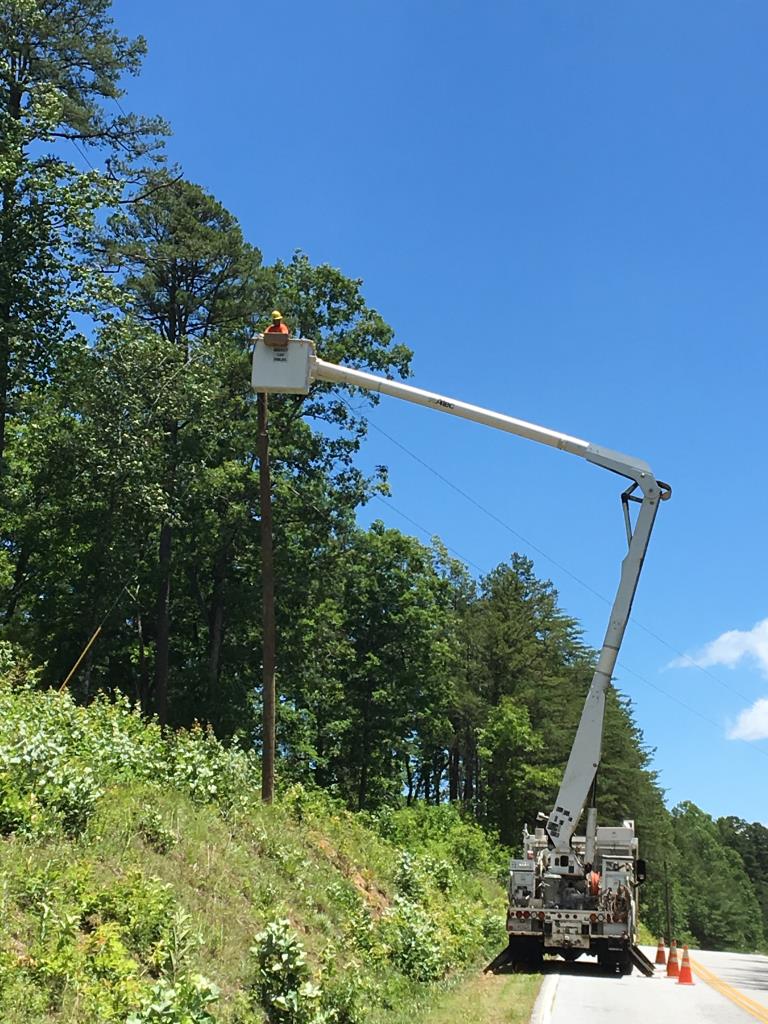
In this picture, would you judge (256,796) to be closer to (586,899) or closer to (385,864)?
(385,864)

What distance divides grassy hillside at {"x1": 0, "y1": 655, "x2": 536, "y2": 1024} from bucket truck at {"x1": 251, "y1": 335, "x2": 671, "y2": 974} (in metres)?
1.64

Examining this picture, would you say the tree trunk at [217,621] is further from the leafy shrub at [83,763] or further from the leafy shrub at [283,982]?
the leafy shrub at [283,982]

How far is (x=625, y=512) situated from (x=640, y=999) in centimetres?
734

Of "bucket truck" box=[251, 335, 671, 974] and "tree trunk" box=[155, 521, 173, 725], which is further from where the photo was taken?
"tree trunk" box=[155, 521, 173, 725]

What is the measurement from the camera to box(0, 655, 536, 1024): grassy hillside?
25.8 feet

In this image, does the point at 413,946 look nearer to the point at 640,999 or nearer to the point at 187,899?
the point at 640,999

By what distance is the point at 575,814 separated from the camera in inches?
632

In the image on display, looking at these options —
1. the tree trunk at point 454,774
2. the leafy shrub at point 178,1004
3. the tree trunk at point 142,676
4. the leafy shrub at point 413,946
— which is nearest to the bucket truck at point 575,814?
the leafy shrub at point 413,946

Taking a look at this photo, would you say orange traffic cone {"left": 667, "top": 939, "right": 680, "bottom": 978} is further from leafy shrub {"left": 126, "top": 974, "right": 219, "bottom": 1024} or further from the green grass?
leafy shrub {"left": 126, "top": 974, "right": 219, "bottom": 1024}

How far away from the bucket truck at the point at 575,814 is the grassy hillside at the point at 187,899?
5.39ft

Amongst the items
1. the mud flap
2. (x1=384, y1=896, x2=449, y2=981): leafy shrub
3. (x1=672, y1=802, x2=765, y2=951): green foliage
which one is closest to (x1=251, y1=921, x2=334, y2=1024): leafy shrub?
(x1=384, y1=896, x2=449, y2=981): leafy shrub

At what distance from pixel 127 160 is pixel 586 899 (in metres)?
22.5

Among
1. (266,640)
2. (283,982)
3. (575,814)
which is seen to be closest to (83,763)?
(266,640)

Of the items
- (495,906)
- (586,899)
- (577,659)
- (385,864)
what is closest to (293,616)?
(495,906)
